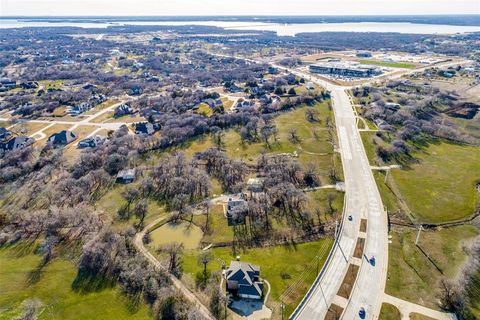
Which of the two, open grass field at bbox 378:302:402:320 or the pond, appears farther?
the pond

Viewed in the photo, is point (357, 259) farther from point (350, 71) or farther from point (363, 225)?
point (350, 71)

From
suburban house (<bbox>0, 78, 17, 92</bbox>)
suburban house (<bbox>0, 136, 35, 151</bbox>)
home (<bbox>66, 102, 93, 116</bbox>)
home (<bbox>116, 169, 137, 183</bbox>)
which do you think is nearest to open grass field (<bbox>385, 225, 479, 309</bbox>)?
home (<bbox>116, 169, 137, 183</bbox>)

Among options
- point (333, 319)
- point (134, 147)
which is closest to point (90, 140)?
point (134, 147)

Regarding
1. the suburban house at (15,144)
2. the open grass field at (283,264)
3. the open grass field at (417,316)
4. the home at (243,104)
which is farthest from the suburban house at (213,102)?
the open grass field at (417,316)

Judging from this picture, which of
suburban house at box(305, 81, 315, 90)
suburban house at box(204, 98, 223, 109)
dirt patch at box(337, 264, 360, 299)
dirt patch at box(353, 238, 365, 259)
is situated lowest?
dirt patch at box(337, 264, 360, 299)

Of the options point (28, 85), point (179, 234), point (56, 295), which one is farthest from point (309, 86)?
point (28, 85)

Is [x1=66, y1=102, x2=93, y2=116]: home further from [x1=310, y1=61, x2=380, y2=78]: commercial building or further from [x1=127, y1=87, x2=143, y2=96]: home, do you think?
[x1=310, y1=61, x2=380, y2=78]: commercial building

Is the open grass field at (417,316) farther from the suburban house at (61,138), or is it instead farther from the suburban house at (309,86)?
the suburban house at (309,86)
